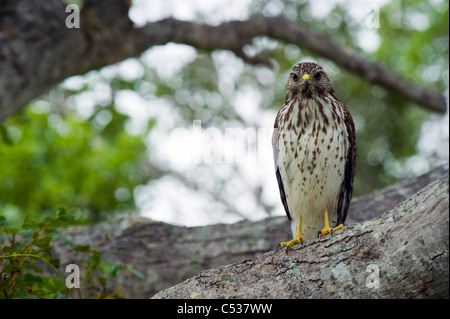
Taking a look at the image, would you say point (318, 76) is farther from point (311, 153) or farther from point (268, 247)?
point (268, 247)

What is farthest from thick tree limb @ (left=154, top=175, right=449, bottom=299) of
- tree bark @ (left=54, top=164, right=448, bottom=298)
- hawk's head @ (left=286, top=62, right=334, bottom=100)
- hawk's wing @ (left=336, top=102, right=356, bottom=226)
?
hawk's head @ (left=286, top=62, right=334, bottom=100)

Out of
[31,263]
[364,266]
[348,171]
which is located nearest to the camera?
[364,266]

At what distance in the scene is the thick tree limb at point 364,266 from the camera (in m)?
2.42

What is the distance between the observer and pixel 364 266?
2.64 m

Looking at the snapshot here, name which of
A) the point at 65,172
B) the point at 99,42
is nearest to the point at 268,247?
the point at 99,42

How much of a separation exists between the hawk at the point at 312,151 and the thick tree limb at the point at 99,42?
7.11 ft

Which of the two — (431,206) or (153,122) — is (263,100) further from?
(431,206)

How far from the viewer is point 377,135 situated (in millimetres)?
7727

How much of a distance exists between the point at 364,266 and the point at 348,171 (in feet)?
5.74

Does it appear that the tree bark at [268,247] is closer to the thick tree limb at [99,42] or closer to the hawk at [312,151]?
the hawk at [312,151]

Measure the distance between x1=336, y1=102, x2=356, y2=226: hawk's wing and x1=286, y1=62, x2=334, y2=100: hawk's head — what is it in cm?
22

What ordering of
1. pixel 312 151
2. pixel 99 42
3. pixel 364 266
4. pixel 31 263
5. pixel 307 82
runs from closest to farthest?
pixel 364 266
pixel 31 263
pixel 312 151
pixel 307 82
pixel 99 42

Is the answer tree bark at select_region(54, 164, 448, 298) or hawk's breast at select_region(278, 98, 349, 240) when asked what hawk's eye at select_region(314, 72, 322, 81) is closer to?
hawk's breast at select_region(278, 98, 349, 240)
